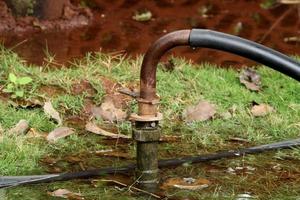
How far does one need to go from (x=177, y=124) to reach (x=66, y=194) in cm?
114

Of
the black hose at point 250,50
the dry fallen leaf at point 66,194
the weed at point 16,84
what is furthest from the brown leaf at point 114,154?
the black hose at point 250,50

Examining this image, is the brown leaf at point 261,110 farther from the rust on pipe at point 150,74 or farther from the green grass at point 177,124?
the rust on pipe at point 150,74

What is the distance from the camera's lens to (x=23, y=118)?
3.77m

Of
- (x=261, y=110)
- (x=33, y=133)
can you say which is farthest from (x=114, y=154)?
(x=261, y=110)

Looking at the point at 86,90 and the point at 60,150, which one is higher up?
the point at 86,90

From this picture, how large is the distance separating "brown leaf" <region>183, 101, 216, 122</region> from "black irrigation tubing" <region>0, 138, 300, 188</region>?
498 millimetres

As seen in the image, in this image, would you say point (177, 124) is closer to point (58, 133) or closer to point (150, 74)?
point (58, 133)

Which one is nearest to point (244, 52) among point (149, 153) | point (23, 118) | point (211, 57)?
point (149, 153)

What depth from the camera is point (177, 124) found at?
3.91m

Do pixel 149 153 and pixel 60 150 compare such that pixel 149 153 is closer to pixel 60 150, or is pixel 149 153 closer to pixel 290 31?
pixel 60 150

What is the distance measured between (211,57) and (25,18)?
6.22 ft

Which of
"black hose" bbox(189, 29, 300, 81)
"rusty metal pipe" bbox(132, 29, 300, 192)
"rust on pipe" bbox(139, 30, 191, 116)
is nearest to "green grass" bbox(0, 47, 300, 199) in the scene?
"rusty metal pipe" bbox(132, 29, 300, 192)

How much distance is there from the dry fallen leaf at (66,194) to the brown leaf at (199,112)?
3.83 feet

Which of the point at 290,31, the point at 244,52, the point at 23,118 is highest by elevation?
the point at 290,31
